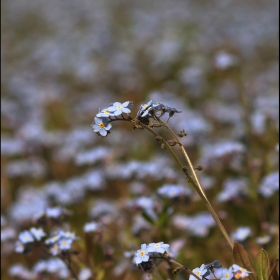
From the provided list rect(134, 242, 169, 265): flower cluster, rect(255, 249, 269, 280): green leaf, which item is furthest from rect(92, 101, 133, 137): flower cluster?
rect(255, 249, 269, 280): green leaf

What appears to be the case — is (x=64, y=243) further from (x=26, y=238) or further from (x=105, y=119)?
(x=105, y=119)

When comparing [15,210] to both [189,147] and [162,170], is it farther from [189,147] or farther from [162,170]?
[189,147]

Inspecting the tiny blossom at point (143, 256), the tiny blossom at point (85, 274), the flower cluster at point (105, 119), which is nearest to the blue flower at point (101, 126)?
the flower cluster at point (105, 119)

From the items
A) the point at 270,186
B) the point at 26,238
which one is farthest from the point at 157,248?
the point at 270,186

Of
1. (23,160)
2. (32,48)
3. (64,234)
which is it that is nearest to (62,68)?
(32,48)

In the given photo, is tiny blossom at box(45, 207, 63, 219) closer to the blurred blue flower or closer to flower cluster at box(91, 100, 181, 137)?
flower cluster at box(91, 100, 181, 137)

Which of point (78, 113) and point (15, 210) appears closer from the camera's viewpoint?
point (15, 210)
